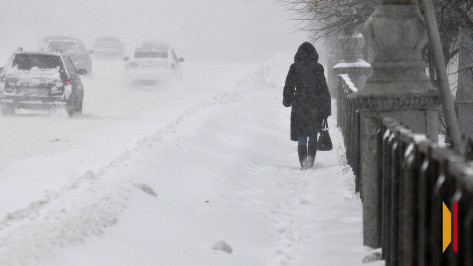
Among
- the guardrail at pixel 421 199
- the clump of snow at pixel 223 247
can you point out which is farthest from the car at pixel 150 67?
the guardrail at pixel 421 199

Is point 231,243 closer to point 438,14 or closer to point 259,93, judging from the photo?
point 438,14

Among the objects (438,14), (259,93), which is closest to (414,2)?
(438,14)

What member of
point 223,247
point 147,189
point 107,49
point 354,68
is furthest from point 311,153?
point 107,49

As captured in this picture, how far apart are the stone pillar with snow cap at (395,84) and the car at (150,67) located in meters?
25.2

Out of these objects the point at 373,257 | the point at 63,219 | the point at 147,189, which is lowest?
the point at 373,257

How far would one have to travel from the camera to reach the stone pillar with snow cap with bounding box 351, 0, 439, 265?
21.3 ft

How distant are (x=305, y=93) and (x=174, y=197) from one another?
13.2 ft

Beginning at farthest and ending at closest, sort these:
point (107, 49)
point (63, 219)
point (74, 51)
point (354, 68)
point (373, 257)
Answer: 1. point (107, 49)
2. point (74, 51)
3. point (354, 68)
4. point (373, 257)
5. point (63, 219)

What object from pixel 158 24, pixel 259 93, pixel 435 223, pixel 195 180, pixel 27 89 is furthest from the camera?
pixel 158 24

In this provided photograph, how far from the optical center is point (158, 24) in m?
115

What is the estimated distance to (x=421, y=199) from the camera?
14.0 feet

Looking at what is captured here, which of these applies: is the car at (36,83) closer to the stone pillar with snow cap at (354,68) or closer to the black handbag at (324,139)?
the stone pillar with snow cap at (354,68)

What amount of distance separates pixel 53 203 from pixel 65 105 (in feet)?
42.4

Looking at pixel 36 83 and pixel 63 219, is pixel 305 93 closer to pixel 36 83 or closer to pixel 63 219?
pixel 63 219
